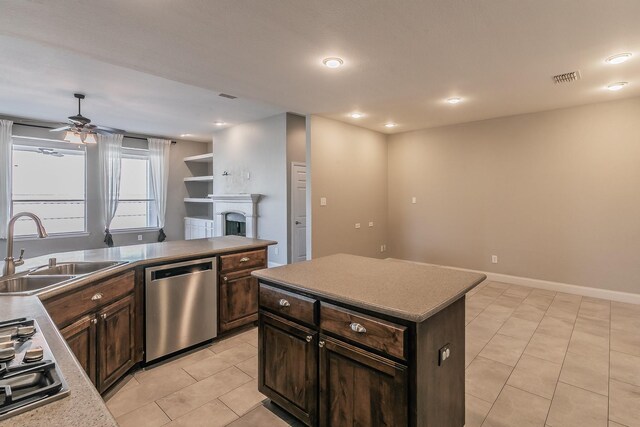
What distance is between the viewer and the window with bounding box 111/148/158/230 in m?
7.28

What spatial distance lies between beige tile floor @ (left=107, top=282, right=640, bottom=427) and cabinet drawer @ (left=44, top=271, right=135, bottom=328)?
2.28 ft

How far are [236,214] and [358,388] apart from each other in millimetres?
5184

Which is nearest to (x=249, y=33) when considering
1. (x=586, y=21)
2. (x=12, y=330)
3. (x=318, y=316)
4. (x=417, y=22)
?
(x=417, y=22)

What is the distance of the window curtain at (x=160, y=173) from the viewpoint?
7.46m

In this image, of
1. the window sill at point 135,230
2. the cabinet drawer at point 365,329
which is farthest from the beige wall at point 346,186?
the window sill at point 135,230

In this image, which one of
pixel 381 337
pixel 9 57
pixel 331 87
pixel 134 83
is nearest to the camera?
pixel 381 337

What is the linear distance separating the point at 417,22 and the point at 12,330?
2.76 metres

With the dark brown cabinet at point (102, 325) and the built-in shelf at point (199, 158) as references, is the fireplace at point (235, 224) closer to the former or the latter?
the built-in shelf at point (199, 158)

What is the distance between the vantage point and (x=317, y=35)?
2457 mm

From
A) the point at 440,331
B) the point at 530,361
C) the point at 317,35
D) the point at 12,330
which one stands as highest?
the point at 317,35

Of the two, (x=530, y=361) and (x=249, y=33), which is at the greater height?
(x=249, y=33)

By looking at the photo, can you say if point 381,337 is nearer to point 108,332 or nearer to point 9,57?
point 108,332

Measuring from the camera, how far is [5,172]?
215 inches

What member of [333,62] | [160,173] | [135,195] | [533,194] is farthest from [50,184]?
[533,194]
